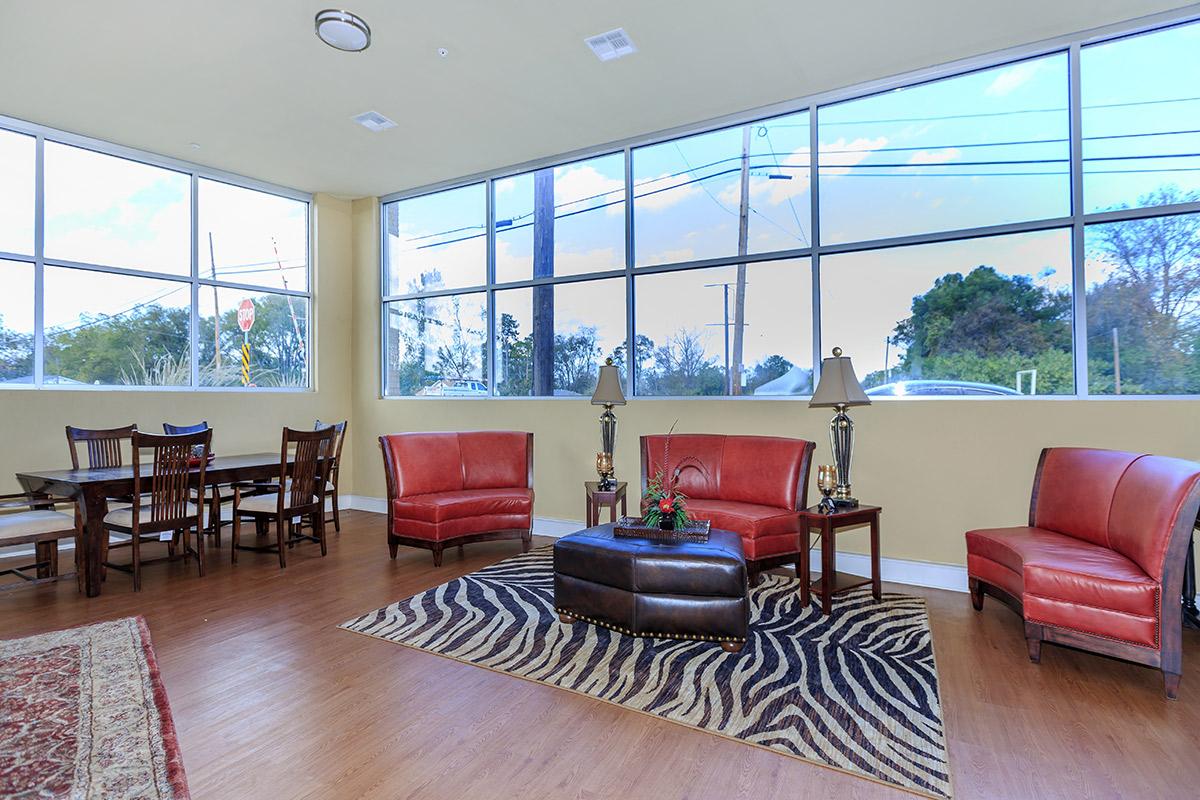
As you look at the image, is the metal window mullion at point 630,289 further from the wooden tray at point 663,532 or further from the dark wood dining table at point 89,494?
the dark wood dining table at point 89,494

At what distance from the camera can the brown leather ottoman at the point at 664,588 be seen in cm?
290

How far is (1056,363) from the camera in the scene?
3.85 meters

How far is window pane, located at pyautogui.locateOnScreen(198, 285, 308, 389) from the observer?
5.96m

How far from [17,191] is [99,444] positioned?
215cm

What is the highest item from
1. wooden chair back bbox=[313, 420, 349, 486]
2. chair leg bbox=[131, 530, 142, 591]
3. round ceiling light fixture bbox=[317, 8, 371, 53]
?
round ceiling light fixture bbox=[317, 8, 371, 53]

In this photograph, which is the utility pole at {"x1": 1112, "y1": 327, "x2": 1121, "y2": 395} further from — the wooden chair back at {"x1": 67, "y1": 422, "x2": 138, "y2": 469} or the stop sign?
the stop sign

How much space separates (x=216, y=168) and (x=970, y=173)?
654cm

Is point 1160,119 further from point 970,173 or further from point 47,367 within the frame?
point 47,367

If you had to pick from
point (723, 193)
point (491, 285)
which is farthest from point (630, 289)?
point (491, 285)

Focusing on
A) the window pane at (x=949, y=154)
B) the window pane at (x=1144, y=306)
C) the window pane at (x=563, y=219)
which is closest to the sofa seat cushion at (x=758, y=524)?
the window pane at (x=1144, y=306)

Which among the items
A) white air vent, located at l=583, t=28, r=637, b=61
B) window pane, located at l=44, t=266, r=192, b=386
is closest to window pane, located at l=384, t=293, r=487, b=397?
window pane, located at l=44, t=266, r=192, b=386

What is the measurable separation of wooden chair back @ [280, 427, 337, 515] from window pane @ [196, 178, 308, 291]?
247 centimetres

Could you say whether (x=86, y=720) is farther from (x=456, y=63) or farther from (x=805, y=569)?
(x=456, y=63)

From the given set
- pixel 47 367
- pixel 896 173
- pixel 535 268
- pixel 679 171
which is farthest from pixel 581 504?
pixel 47 367
